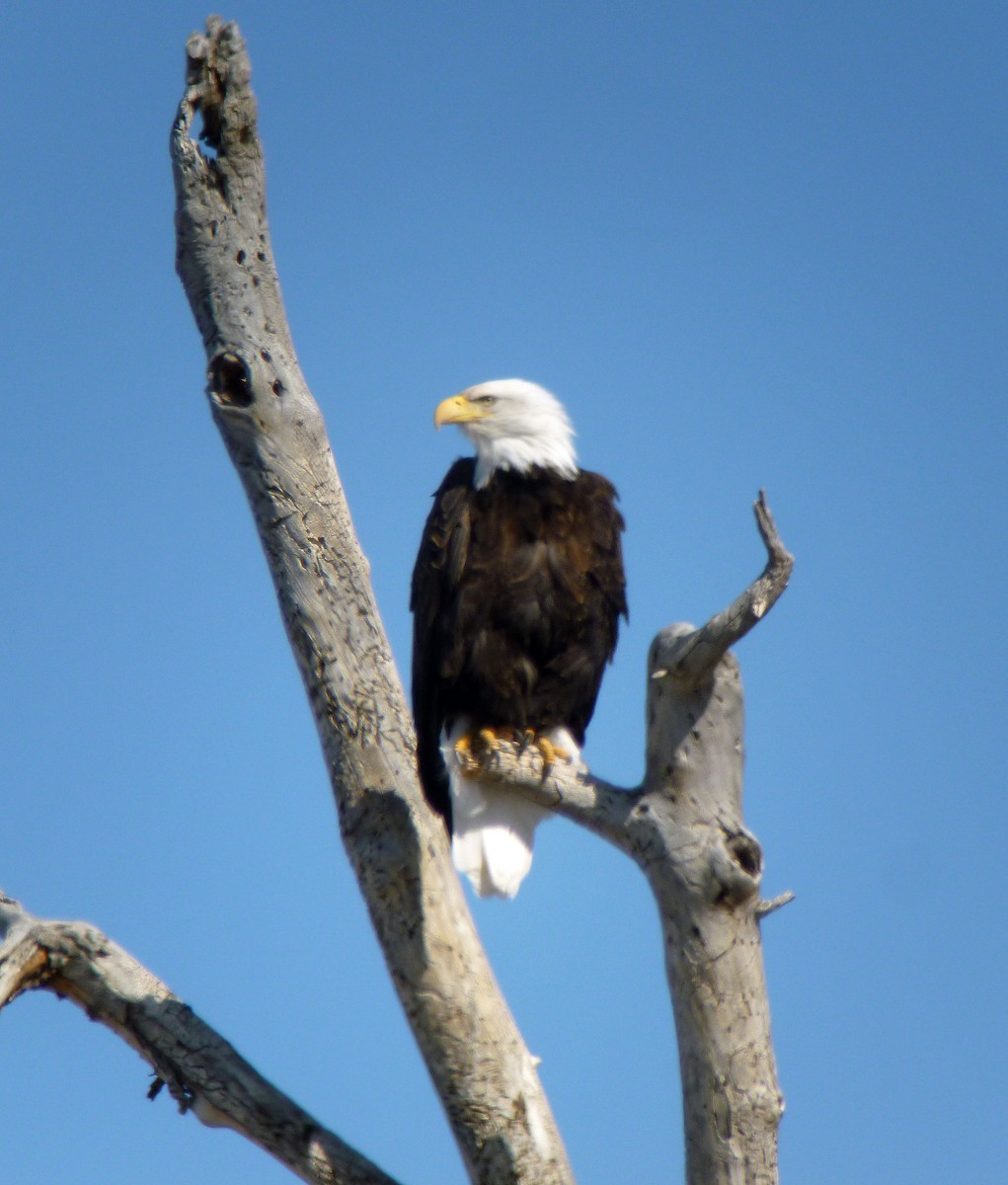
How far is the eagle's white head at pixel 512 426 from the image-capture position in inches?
219

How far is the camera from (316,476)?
4473mm

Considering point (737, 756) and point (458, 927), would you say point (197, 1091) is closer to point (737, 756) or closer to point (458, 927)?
point (458, 927)

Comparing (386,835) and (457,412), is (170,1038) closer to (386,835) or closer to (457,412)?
(386,835)

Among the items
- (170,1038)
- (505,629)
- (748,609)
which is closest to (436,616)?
(505,629)

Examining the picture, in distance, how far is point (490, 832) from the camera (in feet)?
17.1

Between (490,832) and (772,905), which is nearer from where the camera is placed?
(772,905)

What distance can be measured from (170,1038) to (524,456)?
2.61 m

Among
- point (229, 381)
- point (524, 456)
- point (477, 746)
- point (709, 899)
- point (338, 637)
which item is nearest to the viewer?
point (709, 899)

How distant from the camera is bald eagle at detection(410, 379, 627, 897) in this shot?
5188 millimetres

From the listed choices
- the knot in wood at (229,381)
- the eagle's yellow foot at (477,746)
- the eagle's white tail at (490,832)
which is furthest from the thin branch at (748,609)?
the knot in wood at (229,381)

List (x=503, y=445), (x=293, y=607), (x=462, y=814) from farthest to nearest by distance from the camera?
(x=503, y=445) < (x=462, y=814) < (x=293, y=607)

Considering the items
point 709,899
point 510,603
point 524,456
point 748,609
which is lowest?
point 709,899

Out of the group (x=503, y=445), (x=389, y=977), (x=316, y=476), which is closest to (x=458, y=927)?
(x=389, y=977)

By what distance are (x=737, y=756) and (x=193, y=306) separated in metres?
2.33
